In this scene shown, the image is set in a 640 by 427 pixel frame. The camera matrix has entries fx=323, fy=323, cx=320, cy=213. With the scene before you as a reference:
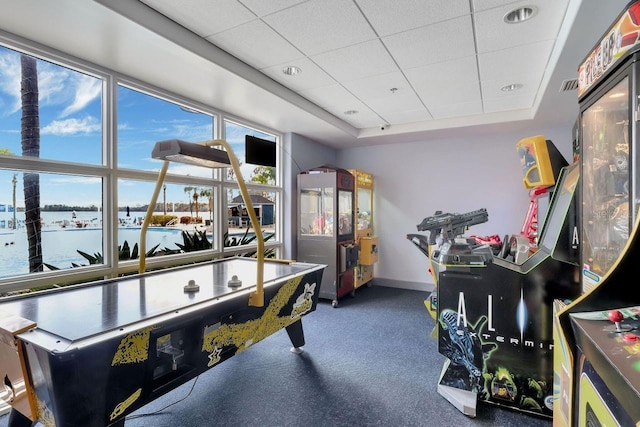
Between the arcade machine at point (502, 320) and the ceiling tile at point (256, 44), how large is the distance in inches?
79.7

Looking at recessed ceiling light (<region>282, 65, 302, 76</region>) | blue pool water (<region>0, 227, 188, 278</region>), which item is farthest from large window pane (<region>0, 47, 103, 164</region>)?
recessed ceiling light (<region>282, 65, 302, 76</region>)

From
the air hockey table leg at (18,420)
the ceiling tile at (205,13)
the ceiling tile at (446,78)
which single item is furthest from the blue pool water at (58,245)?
the ceiling tile at (446,78)

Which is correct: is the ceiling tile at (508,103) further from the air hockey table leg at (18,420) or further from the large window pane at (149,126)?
the air hockey table leg at (18,420)

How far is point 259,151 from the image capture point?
4.59m

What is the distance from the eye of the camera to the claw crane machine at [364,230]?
511 centimetres

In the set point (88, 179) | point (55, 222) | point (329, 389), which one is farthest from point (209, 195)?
point (329, 389)

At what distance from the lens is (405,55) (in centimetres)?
275

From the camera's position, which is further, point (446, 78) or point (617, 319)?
point (446, 78)

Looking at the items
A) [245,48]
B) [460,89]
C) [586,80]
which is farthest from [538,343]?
[245,48]

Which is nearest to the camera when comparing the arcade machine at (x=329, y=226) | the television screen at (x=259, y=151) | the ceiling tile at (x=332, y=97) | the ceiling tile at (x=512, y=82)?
the ceiling tile at (x=512, y=82)

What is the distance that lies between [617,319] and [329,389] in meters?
1.93

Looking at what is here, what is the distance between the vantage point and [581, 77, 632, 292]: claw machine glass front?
1.14 metres

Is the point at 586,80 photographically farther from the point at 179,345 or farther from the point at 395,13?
the point at 179,345

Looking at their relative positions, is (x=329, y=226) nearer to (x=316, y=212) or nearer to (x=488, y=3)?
(x=316, y=212)
